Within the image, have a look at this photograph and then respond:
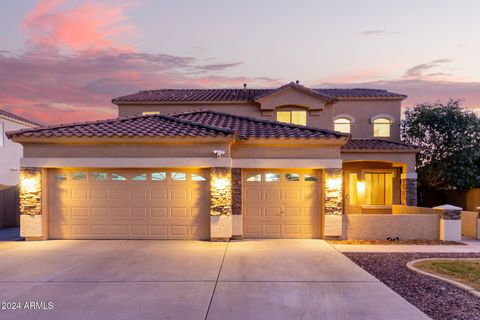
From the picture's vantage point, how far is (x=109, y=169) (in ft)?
40.7

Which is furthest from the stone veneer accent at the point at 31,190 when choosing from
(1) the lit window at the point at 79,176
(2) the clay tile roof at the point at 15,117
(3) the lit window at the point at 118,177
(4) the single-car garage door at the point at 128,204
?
(2) the clay tile roof at the point at 15,117

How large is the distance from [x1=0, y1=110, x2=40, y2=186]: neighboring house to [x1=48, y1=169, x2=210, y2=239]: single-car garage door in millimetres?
13012

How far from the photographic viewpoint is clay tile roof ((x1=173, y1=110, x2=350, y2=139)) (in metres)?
12.6

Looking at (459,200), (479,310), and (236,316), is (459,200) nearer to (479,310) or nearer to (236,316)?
(479,310)

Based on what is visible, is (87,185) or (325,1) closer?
(87,185)

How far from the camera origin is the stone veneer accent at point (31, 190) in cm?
1210

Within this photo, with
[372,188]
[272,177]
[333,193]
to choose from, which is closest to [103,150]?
[272,177]

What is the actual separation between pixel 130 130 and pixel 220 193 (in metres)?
4.07

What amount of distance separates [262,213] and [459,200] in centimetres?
1491

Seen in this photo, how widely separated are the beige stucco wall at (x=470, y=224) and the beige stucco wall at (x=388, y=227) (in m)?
2.35

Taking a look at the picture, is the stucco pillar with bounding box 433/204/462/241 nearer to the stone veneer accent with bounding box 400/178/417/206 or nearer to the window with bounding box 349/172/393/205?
the stone veneer accent with bounding box 400/178/417/206

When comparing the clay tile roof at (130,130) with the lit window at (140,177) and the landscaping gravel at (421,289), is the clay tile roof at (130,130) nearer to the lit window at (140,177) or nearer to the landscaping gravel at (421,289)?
the lit window at (140,177)

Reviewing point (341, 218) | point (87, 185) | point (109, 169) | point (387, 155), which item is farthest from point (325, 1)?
point (87, 185)

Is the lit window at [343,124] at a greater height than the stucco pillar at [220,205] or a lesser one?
greater
